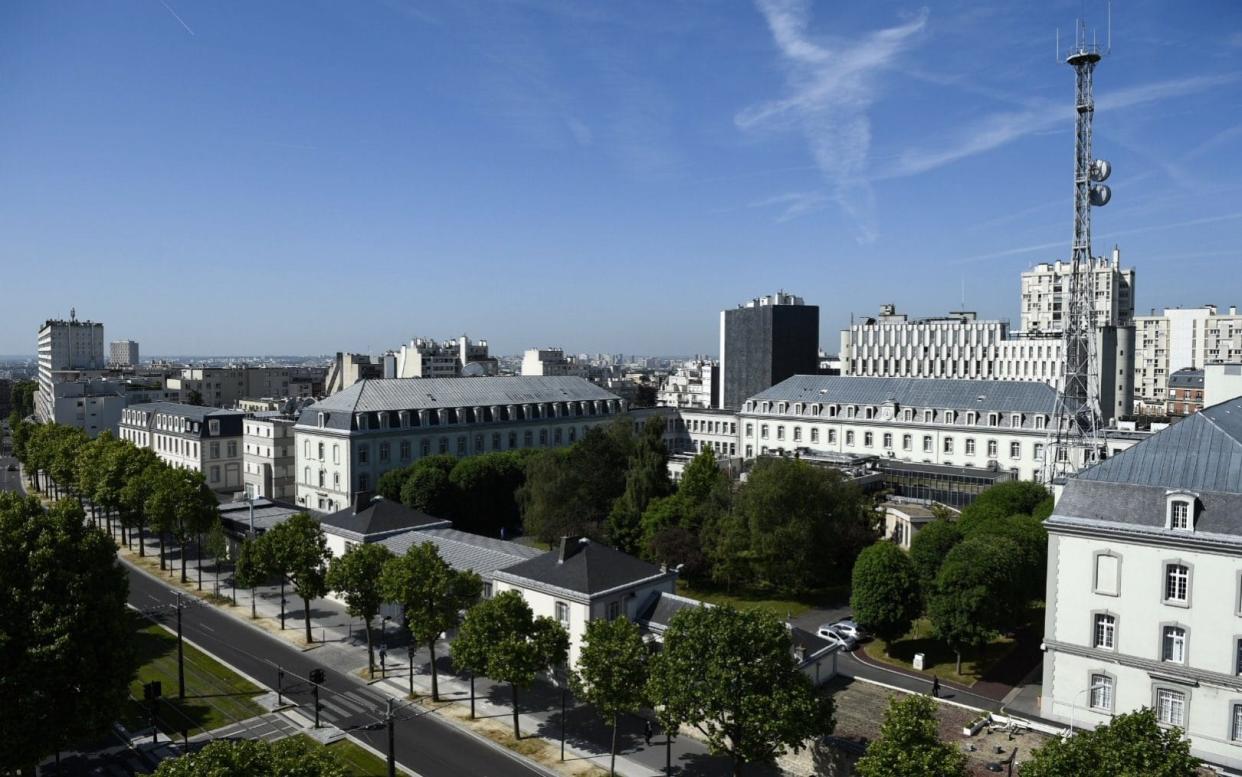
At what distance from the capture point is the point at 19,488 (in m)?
108

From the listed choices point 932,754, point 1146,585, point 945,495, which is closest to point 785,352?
point 945,495

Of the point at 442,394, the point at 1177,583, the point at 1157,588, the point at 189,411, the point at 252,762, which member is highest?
the point at 442,394

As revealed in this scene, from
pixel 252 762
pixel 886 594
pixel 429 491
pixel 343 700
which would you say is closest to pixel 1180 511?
pixel 886 594

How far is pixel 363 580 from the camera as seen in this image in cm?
4434

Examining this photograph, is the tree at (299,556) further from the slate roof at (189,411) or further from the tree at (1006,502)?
the slate roof at (189,411)

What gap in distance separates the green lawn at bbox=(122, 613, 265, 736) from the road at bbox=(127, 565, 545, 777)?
4.09 feet

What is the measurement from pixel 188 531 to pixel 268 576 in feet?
51.0

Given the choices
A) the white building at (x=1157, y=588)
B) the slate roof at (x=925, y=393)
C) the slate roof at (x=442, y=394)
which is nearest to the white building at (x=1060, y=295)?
the slate roof at (x=925, y=393)

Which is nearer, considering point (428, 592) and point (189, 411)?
point (428, 592)

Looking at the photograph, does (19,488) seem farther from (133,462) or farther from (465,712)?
(465,712)

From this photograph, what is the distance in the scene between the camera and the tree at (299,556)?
1913 inches

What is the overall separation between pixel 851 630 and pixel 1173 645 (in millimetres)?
17482

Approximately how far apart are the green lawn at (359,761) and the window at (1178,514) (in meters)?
33.8

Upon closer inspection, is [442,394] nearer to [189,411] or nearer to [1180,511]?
[189,411]
